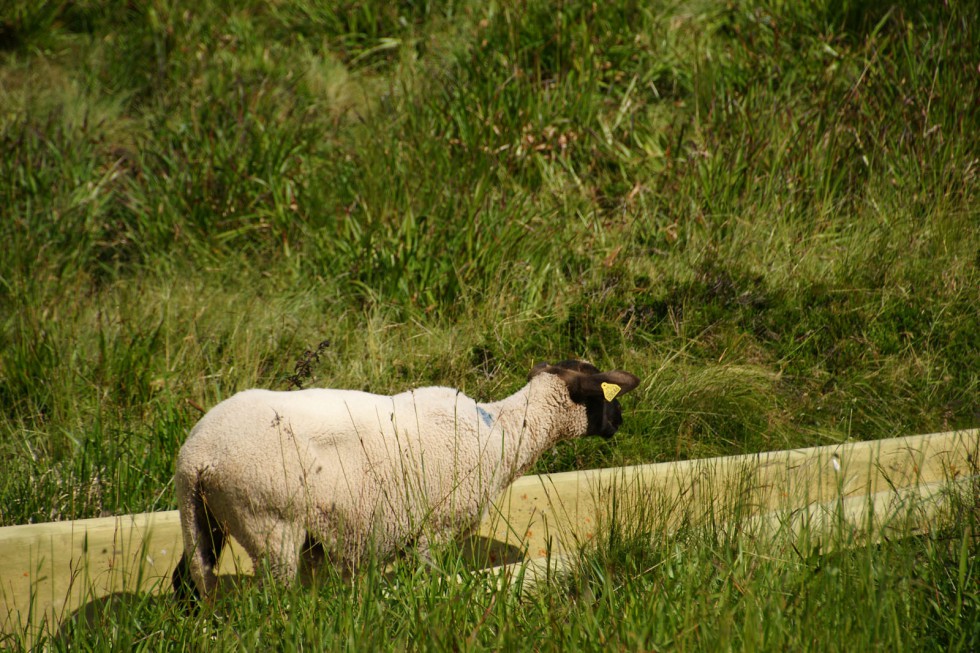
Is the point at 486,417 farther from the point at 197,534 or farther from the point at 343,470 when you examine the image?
the point at 197,534

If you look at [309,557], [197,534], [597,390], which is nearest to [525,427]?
[597,390]

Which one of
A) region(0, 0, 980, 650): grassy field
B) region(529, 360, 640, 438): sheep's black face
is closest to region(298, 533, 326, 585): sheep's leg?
region(0, 0, 980, 650): grassy field

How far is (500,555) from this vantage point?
4.12 metres

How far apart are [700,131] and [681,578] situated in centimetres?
468

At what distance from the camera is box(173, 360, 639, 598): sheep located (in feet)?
10.2

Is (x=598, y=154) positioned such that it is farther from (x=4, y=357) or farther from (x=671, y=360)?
(x=4, y=357)

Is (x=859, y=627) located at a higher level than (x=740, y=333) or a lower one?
higher

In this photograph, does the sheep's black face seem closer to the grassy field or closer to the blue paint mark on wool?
the blue paint mark on wool

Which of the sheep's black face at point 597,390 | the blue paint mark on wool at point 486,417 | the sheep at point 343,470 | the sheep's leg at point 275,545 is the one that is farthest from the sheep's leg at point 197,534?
the sheep's black face at point 597,390

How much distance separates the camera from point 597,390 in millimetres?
3598

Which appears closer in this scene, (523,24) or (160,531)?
(160,531)

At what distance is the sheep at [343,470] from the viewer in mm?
3107

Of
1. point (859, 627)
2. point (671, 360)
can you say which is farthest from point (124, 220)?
point (859, 627)

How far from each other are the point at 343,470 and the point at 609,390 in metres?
1.10
